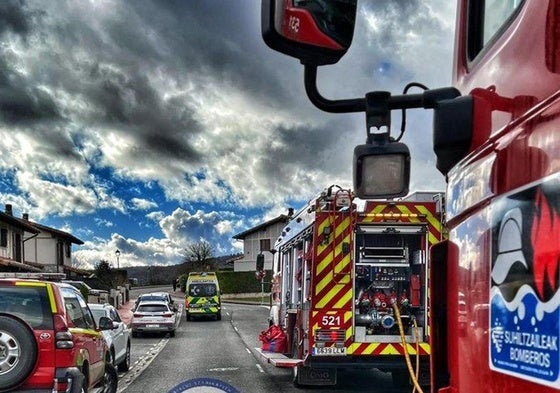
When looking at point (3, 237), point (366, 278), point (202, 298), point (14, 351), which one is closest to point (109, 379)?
point (14, 351)

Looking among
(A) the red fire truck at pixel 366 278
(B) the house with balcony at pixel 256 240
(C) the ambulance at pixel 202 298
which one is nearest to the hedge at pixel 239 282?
(B) the house with balcony at pixel 256 240

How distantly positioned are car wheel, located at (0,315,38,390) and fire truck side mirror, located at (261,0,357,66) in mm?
6167

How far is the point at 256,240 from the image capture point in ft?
291

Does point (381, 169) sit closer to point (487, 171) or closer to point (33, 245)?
point (487, 171)

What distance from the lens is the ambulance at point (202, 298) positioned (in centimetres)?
3969

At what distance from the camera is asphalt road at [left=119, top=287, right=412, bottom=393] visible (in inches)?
515

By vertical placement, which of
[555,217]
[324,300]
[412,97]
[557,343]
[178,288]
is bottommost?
[178,288]

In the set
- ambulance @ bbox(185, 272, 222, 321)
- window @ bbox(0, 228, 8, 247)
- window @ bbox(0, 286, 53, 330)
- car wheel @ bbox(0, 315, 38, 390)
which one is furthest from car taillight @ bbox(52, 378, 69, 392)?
window @ bbox(0, 228, 8, 247)

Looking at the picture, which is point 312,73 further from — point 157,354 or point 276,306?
point 157,354

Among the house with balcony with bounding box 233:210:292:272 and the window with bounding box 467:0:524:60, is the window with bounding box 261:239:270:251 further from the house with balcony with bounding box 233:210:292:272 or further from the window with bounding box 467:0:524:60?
the window with bounding box 467:0:524:60

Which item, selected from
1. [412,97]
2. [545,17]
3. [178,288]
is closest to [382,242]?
[412,97]

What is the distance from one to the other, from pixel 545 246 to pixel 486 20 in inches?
46.6

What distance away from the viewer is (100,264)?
204 feet

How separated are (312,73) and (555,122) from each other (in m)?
1.04
